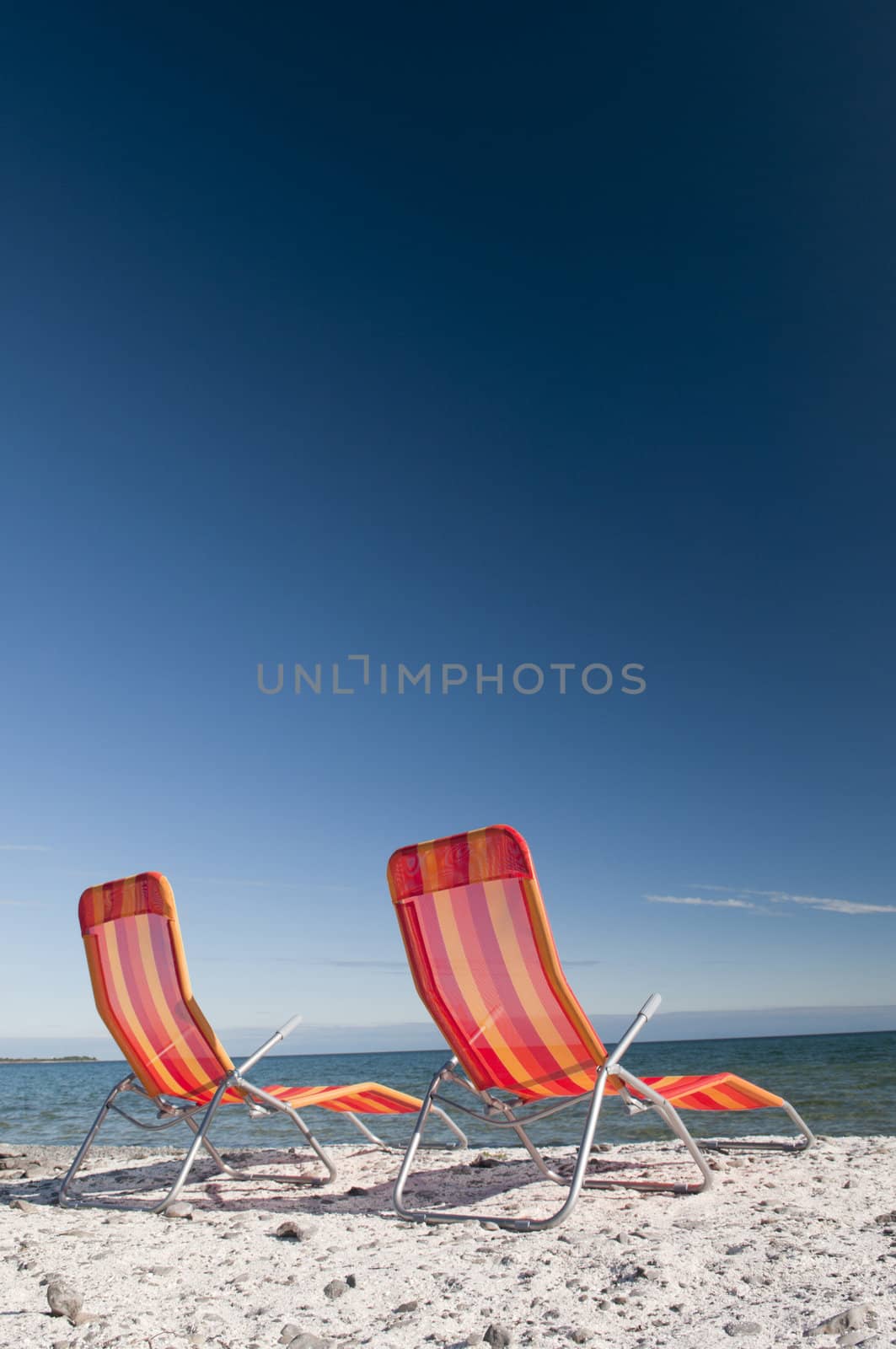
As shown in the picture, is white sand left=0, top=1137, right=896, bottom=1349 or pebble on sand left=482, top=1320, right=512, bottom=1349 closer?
pebble on sand left=482, top=1320, right=512, bottom=1349

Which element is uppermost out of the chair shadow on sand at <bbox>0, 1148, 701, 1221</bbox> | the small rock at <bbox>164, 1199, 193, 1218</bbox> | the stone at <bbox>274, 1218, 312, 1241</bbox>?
the stone at <bbox>274, 1218, 312, 1241</bbox>

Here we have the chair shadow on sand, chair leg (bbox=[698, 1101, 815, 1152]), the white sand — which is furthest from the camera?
chair leg (bbox=[698, 1101, 815, 1152])

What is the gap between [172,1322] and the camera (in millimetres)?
2307

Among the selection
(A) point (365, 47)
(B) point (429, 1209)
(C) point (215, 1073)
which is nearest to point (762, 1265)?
(B) point (429, 1209)

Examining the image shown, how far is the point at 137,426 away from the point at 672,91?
763cm

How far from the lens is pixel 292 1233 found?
320 cm

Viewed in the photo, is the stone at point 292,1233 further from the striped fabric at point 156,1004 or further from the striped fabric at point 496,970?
the striped fabric at point 496,970

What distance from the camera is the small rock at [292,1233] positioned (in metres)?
3.17

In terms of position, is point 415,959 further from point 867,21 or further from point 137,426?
point 867,21

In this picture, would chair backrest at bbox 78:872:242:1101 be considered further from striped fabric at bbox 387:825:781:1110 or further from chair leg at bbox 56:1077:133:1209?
striped fabric at bbox 387:825:781:1110

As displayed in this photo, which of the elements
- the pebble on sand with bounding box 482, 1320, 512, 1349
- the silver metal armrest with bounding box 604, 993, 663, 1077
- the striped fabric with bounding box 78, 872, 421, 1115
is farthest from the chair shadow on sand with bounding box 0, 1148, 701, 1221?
the pebble on sand with bounding box 482, 1320, 512, 1349

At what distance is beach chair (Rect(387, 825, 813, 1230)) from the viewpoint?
10.8 ft

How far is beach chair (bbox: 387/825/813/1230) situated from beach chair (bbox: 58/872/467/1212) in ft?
2.40

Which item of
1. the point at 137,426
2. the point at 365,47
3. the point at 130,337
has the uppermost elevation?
the point at 365,47
